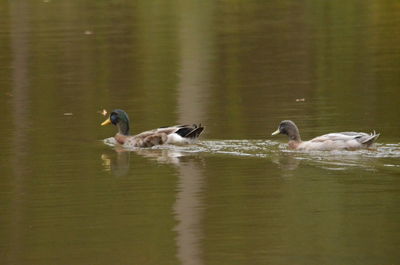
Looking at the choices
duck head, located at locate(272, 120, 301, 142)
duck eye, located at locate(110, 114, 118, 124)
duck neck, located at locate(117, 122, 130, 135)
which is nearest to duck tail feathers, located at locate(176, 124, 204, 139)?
duck head, located at locate(272, 120, 301, 142)

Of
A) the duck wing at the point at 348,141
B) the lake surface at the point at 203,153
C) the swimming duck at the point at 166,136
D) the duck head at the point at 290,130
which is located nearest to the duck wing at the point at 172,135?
the swimming duck at the point at 166,136

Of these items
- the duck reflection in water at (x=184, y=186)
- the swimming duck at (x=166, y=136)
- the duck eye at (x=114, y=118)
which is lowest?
the duck reflection in water at (x=184, y=186)

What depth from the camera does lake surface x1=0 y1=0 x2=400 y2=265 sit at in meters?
9.43

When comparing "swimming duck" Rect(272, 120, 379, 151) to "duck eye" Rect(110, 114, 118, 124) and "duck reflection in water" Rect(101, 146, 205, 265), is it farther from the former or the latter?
"duck eye" Rect(110, 114, 118, 124)

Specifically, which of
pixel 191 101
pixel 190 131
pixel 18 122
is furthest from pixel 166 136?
pixel 191 101

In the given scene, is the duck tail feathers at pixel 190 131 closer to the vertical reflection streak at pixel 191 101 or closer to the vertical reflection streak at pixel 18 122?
the vertical reflection streak at pixel 191 101

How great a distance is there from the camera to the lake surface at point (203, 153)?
9.43 m

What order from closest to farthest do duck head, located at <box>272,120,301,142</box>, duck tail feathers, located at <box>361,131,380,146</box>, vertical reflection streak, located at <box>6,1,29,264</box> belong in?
vertical reflection streak, located at <box>6,1,29,264</box>
duck tail feathers, located at <box>361,131,380,146</box>
duck head, located at <box>272,120,301,142</box>

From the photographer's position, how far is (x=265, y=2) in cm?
4069

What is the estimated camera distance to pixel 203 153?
13.6 m

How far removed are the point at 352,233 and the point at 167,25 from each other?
943 inches

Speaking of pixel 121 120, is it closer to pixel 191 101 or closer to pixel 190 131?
pixel 190 131

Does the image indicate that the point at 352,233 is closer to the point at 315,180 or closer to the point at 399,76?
the point at 315,180

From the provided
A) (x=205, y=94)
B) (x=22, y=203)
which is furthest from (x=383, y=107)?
(x=22, y=203)
